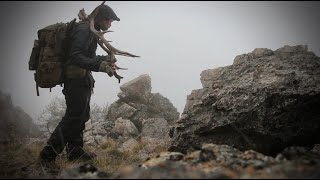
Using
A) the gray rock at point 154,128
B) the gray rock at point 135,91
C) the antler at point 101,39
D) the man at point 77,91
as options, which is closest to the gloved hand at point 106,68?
the man at point 77,91

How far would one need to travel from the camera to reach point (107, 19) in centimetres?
561

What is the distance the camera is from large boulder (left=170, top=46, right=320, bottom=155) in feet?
13.6

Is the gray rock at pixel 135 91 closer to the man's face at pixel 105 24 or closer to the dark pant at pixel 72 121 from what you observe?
the man's face at pixel 105 24

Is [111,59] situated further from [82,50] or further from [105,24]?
[105,24]

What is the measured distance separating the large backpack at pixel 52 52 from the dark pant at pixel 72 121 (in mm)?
322

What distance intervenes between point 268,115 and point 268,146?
451 millimetres

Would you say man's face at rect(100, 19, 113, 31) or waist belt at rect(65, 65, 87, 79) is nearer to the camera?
waist belt at rect(65, 65, 87, 79)

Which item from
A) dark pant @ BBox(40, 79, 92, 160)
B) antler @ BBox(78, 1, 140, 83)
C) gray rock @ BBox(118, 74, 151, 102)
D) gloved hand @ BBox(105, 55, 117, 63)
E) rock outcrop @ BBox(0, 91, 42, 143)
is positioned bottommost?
rock outcrop @ BBox(0, 91, 42, 143)

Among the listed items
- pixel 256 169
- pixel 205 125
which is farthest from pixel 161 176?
pixel 205 125

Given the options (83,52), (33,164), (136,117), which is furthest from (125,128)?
(33,164)

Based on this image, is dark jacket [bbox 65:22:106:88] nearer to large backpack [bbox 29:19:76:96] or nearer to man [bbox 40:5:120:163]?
man [bbox 40:5:120:163]

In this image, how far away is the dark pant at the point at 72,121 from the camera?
4.93 m

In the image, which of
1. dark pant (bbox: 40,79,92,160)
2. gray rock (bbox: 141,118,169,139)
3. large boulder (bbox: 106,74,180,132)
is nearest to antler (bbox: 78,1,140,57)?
dark pant (bbox: 40,79,92,160)

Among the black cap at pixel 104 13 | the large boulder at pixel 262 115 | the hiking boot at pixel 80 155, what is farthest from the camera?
the black cap at pixel 104 13
